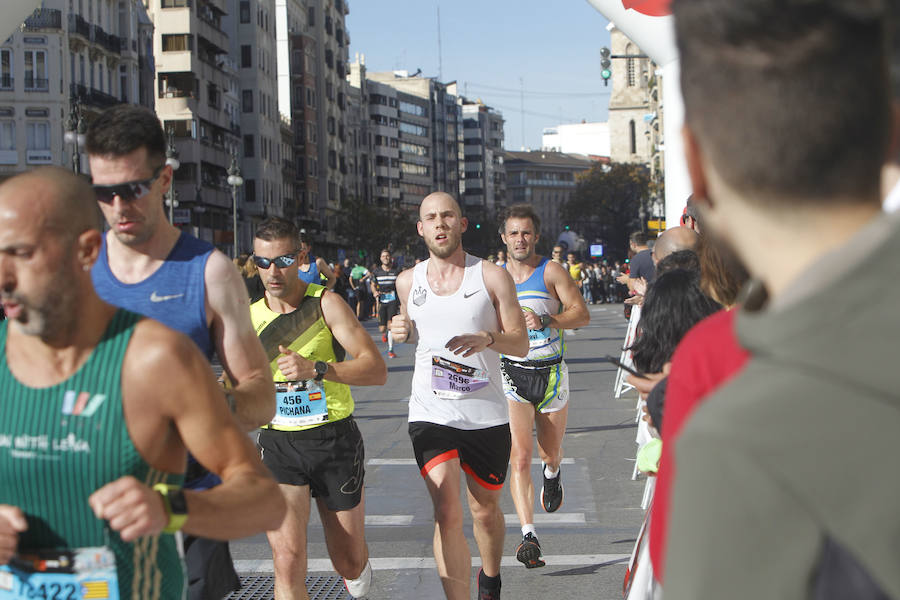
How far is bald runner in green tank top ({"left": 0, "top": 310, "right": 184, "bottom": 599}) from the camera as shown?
2.82 meters

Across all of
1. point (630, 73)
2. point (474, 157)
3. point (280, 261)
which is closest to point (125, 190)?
point (280, 261)

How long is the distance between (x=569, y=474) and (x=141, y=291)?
7332 mm

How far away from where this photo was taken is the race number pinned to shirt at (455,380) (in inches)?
268

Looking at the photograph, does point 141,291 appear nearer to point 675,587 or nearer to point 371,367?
point 371,367

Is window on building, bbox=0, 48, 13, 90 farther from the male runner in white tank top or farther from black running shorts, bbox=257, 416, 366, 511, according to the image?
black running shorts, bbox=257, 416, 366, 511

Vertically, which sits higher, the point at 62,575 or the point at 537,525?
the point at 62,575

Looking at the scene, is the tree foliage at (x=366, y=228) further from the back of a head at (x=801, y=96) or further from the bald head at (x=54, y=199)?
the back of a head at (x=801, y=96)

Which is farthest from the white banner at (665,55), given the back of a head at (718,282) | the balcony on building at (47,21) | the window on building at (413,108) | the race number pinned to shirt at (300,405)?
the window on building at (413,108)

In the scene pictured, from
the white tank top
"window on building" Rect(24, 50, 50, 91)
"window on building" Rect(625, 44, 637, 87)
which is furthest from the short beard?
"window on building" Rect(625, 44, 637, 87)

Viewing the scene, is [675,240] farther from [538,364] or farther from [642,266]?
[642,266]

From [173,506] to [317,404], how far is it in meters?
3.69

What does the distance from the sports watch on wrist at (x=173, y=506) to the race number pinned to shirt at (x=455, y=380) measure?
13.3 ft

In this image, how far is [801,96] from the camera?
148cm

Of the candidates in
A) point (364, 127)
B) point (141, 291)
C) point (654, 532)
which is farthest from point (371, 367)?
point (364, 127)
